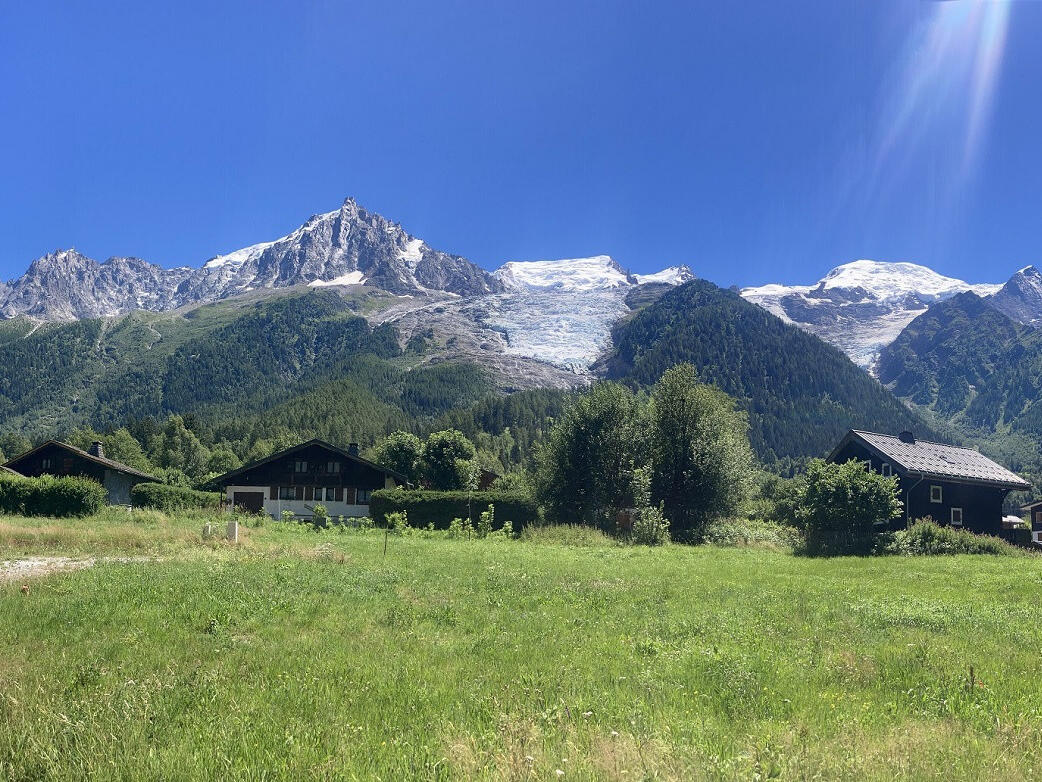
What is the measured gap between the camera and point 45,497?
34.6 meters

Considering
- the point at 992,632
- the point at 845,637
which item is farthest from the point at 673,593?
the point at 992,632

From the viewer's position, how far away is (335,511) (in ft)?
202

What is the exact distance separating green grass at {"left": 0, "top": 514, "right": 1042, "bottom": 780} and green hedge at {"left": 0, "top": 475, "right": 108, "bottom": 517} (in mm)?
21965

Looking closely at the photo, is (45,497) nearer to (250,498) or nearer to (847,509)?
(250,498)

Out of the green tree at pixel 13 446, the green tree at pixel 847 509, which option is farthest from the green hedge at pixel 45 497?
the green tree at pixel 13 446

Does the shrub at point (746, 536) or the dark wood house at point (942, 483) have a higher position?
the dark wood house at point (942, 483)

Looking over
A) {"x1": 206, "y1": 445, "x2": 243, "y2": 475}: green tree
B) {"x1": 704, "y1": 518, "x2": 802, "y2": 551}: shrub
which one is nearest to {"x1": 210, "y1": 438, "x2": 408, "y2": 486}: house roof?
{"x1": 704, "y1": 518, "x2": 802, "y2": 551}: shrub

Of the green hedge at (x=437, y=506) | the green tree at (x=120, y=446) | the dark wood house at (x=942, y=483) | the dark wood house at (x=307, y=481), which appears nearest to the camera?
the green hedge at (x=437, y=506)

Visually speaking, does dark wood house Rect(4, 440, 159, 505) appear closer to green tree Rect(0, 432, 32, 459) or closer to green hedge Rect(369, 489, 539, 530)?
green hedge Rect(369, 489, 539, 530)

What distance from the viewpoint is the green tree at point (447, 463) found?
71.4 metres

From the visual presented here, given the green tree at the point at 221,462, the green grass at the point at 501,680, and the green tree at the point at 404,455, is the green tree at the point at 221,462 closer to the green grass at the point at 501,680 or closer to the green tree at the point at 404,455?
the green tree at the point at 404,455

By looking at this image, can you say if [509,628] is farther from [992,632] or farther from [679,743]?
[992,632]

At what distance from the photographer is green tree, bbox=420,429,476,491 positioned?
71.4m

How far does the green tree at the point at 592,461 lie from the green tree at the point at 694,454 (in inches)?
87.4
